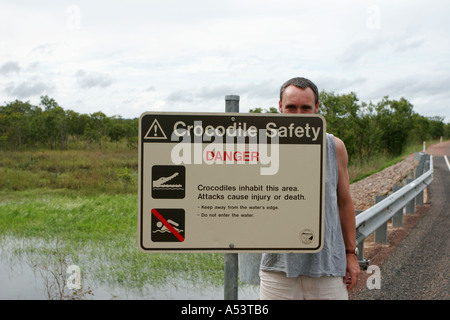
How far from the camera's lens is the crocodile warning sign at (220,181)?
6.98 feet

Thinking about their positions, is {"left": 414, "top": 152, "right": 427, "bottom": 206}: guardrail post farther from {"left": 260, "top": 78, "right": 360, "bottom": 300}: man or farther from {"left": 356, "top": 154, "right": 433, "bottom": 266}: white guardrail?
{"left": 260, "top": 78, "right": 360, "bottom": 300}: man

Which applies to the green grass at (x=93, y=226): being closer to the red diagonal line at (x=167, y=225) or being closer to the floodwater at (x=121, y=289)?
the floodwater at (x=121, y=289)

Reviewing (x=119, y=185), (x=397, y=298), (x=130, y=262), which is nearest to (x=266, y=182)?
(x=397, y=298)

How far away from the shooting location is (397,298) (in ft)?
16.5

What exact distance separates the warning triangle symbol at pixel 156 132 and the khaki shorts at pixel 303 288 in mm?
872

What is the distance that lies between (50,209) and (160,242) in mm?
16154

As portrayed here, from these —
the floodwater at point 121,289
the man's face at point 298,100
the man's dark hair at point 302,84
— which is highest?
the man's dark hair at point 302,84

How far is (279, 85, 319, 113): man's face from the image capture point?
7.98 feet

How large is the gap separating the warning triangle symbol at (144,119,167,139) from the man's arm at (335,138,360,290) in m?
0.88

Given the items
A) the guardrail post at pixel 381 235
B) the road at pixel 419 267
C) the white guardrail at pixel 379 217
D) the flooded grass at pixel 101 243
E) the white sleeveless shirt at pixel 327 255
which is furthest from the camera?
the guardrail post at pixel 381 235

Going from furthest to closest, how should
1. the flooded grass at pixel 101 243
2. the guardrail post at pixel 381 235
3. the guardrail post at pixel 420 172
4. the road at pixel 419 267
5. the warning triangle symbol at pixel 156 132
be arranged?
the guardrail post at pixel 420 172 → the guardrail post at pixel 381 235 → the flooded grass at pixel 101 243 → the road at pixel 419 267 → the warning triangle symbol at pixel 156 132

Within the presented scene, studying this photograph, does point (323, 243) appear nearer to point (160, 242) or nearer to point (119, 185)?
point (160, 242)

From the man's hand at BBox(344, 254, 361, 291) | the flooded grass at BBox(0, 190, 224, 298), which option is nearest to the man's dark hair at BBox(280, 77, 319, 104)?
the man's hand at BBox(344, 254, 361, 291)

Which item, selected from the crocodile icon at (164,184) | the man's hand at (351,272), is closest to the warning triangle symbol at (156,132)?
the crocodile icon at (164,184)
